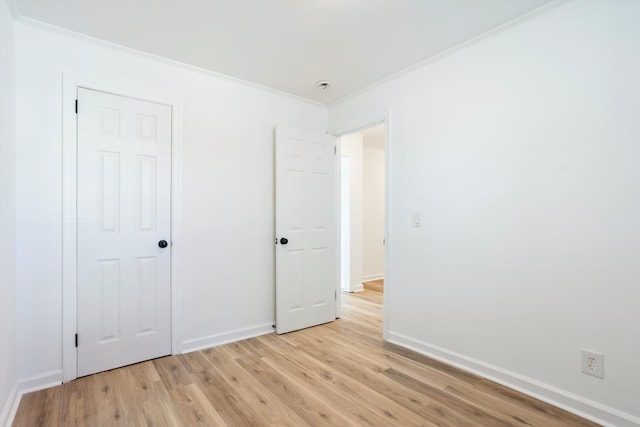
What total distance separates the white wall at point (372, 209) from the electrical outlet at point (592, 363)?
13.2ft

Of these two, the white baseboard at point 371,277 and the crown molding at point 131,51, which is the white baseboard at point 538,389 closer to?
the crown molding at point 131,51

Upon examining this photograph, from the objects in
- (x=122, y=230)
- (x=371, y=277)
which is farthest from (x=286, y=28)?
(x=371, y=277)

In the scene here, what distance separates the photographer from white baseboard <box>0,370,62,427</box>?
71.8 inches

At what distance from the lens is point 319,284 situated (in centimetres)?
355

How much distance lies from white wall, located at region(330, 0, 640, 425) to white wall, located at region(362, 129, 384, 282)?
293 cm

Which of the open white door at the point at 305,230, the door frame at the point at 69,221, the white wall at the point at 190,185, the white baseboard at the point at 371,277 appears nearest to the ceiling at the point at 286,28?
the white wall at the point at 190,185

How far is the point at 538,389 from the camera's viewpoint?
2059 millimetres

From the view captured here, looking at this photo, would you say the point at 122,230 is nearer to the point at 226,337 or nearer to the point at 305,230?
the point at 226,337

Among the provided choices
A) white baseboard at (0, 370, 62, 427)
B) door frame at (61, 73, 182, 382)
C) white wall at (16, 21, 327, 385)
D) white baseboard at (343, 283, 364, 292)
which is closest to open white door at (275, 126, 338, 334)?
white wall at (16, 21, 327, 385)

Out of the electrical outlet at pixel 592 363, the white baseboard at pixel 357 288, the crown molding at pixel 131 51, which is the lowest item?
the white baseboard at pixel 357 288

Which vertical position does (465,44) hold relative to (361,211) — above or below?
above

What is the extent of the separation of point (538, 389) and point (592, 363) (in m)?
0.37

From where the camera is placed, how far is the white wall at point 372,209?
5891 millimetres

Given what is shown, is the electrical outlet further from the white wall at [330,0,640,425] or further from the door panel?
the door panel
